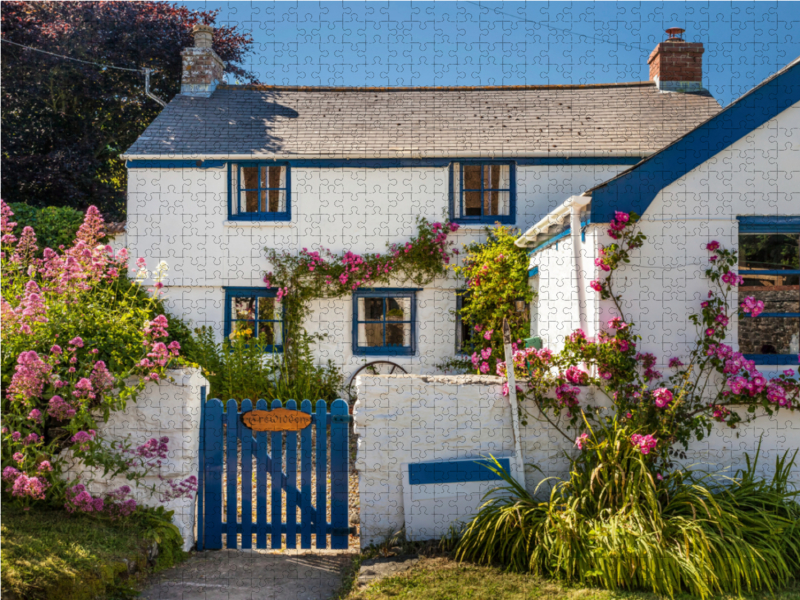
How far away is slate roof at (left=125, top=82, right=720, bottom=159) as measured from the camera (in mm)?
11039

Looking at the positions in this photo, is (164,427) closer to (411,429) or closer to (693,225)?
(411,429)

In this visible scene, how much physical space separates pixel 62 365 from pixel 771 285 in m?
6.31

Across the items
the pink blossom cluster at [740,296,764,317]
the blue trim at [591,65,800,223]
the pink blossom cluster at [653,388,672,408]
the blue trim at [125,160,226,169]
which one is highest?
the blue trim at [125,160,226,169]

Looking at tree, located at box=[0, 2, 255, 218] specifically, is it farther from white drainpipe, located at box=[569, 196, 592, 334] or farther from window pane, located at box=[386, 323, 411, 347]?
white drainpipe, located at box=[569, 196, 592, 334]

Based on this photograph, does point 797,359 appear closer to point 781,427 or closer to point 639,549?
point 781,427

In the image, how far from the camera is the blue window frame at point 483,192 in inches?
442

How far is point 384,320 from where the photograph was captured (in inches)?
442

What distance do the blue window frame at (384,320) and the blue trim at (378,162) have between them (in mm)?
2303

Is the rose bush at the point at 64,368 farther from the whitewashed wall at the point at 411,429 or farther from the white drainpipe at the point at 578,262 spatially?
the white drainpipe at the point at 578,262

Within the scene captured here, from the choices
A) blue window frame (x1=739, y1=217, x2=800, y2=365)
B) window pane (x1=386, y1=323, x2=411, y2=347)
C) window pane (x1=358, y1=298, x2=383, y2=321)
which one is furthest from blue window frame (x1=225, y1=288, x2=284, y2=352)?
blue window frame (x1=739, y1=217, x2=800, y2=365)

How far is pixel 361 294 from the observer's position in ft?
36.8

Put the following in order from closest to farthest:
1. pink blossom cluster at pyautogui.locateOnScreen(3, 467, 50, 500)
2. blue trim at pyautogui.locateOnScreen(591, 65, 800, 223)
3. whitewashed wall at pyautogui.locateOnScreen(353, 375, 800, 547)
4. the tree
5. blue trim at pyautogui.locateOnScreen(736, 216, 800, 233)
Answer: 1. pink blossom cluster at pyautogui.locateOnScreen(3, 467, 50, 500)
2. whitewashed wall at pyautogui.locateOnScreen(353, 375, 800, 547)
3. blue trim at pyautogui.locateOnScreen(591, 65, 800, 223)
4. blue trim at pyautogui.locateOnScreen(736, 216, 800, 233)
5. the tree

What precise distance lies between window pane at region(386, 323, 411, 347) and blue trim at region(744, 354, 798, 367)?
6.47 meters

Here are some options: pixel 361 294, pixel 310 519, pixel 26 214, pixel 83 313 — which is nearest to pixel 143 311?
pixel 83 313
